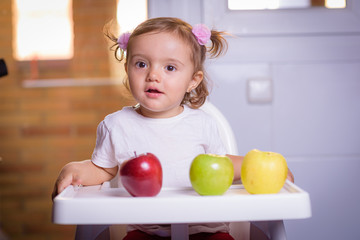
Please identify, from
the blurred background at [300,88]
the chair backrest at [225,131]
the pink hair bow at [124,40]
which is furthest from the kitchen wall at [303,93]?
the pink hair bow at [124,40]

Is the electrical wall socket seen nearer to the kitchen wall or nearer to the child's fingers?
the kitchen wall

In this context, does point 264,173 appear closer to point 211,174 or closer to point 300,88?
point 211,174

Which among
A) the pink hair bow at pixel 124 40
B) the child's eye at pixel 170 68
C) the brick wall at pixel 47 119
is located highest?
the pink hair bow at pixel 124 40

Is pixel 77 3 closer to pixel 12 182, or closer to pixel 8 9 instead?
pixel 8 9

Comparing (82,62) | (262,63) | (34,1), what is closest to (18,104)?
(82,62)

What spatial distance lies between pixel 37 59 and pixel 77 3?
0.53 m

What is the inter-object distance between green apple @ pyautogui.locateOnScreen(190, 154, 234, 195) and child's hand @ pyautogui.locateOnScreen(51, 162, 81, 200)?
0.35 metres

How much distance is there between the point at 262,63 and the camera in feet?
5.46

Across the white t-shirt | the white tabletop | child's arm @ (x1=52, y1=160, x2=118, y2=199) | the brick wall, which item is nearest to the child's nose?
the white t-shirt

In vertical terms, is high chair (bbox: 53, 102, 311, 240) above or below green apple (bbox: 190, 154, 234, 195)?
below

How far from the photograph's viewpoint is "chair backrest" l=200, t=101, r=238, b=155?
1328 mm

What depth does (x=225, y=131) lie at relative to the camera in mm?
1349

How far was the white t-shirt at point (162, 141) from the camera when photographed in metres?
1.15

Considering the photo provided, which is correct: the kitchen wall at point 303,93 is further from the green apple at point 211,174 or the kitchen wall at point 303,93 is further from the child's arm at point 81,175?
the green apple at point 211,174
